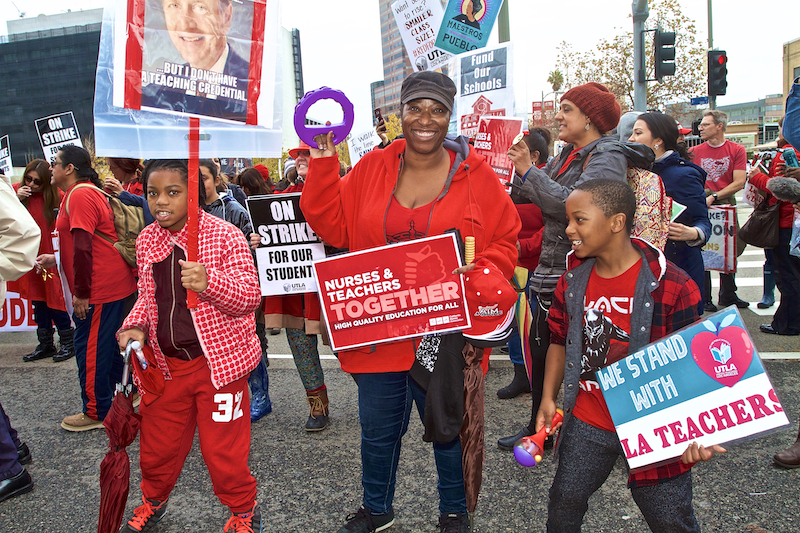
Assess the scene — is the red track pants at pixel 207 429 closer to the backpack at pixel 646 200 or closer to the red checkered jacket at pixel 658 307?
the red checkered jacket at pixel 658 307

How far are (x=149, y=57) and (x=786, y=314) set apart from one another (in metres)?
6.21

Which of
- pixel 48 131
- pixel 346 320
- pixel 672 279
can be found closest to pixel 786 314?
pixel 672 279

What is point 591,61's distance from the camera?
75.9 feet

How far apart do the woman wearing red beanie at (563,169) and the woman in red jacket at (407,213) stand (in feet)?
1.72

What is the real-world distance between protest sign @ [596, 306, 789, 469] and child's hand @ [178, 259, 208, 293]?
1.63 metres

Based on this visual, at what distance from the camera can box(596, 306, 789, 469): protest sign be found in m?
1.74

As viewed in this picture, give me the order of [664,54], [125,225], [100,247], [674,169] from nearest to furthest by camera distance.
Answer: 1. [674,169]
2. [100,247]
3. [125,225]
4. [664,54]

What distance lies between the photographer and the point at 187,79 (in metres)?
2.21

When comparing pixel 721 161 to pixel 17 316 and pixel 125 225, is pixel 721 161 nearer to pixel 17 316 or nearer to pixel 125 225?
pixel 125 225

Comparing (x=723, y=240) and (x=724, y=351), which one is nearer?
(x=724, y=351)

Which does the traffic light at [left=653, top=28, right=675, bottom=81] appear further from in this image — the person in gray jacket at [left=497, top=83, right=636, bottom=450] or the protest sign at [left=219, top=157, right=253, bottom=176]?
the person in gray jacket at [left=497, top=83, right=636, bottom=450]

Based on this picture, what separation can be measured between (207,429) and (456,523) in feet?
4.16

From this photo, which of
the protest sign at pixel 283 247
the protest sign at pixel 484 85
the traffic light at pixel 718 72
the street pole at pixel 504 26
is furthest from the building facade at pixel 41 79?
the protest sign at pixel 283 247

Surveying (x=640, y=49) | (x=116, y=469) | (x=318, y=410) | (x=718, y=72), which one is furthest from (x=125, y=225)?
(x=718, y=72)
